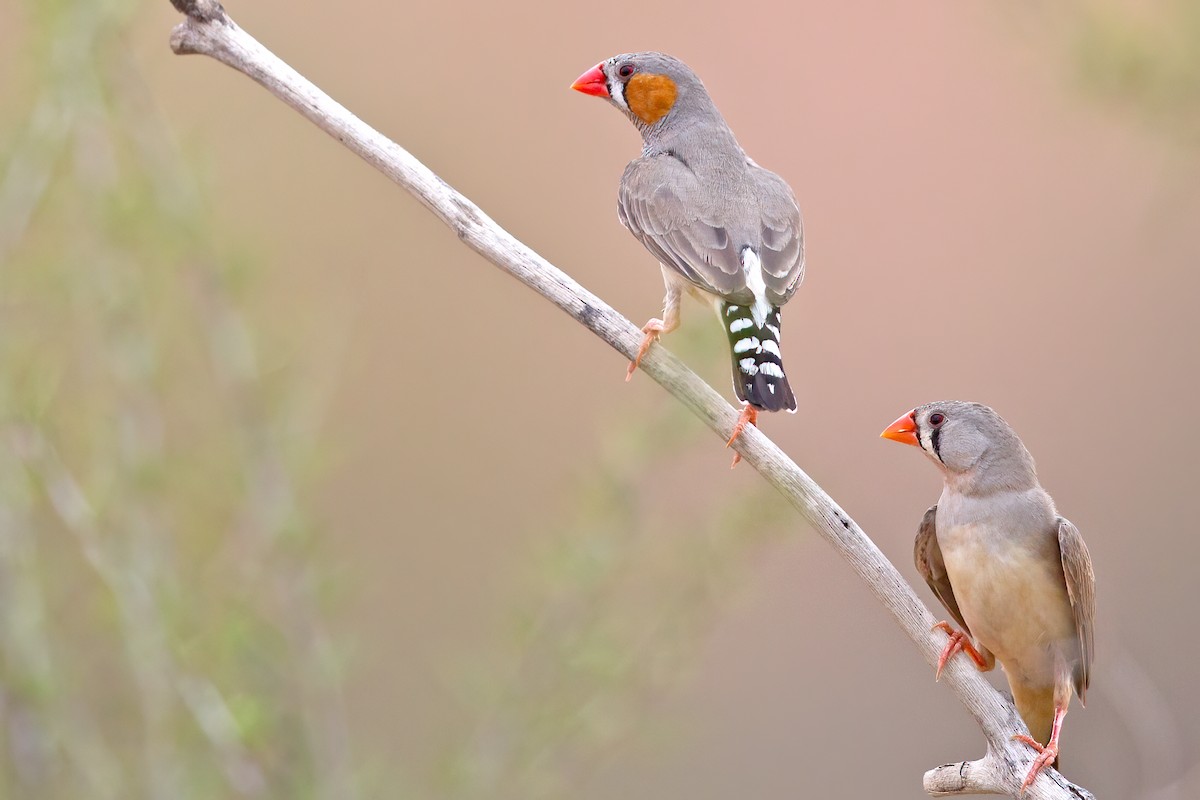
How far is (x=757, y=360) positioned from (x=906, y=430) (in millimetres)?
318

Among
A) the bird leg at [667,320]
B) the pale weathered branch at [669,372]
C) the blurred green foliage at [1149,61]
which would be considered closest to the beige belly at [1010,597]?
the pale weathered branch at [669,372]

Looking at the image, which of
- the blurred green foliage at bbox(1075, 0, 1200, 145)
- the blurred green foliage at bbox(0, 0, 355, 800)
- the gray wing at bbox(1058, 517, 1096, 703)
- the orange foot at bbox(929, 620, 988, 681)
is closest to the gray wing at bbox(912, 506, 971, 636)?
the orange foot at bbox(929, 620, 988, 681)

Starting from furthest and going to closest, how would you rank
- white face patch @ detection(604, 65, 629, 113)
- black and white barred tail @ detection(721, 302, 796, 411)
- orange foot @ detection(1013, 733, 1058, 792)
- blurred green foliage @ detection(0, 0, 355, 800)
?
white face patch @ detection(604, 65, 629, 113) → blurred green foliage @ detection(0, 0, 355, 800) → black and white barred tail @ detection(721, 302, 796, 411) → orange foot @ detection(1013, 733, 1058, 792)

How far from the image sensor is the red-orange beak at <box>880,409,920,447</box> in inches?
72.6

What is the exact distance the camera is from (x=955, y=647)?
1640mm

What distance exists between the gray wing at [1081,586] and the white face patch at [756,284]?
0.52 metres

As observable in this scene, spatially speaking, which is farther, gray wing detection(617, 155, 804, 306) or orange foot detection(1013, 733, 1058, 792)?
gray wing detection(617, 155, 804, 306)

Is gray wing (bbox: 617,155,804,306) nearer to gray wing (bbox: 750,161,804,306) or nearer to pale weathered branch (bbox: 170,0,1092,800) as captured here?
gray wing (bbox: 750,161,804,306)

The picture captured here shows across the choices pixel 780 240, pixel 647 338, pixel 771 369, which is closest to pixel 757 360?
pixel 771 369

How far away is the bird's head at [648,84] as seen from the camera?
7.39 feet

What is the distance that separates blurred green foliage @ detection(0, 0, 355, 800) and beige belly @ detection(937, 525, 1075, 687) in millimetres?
1048

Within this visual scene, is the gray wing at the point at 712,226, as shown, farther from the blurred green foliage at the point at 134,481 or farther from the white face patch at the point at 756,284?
the blurred green foliage at the point at 134,481

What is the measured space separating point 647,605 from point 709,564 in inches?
7.0

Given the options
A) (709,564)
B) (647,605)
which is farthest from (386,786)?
(709,564)
